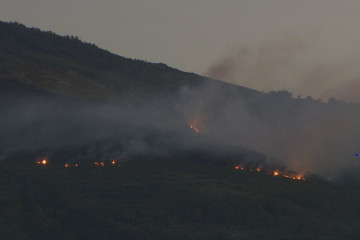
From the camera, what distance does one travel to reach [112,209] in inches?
6722

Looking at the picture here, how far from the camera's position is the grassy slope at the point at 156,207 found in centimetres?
16088

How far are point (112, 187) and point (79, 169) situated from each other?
1410 centimetres

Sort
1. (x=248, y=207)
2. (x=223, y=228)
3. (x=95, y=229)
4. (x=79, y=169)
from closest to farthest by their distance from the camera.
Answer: (x=95, y=229) < (x=223, y=228) < (x=248, y=207) < (x=79, y=169)

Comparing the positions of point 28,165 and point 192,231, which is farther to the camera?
point 28,165

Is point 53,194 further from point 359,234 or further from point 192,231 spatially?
point 359,234

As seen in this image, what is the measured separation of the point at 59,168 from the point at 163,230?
149 ft

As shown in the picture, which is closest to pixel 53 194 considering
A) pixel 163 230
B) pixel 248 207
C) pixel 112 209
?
pixel 112 209

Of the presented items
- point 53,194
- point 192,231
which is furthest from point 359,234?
point 53,194

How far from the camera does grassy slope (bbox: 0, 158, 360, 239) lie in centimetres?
16088

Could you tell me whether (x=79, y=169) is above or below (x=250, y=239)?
above

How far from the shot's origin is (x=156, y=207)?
176000mm

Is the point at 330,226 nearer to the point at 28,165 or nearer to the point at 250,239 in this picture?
the point at 250,239

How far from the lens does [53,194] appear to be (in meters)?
177

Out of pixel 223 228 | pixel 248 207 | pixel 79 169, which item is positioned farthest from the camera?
pixel 79 169
